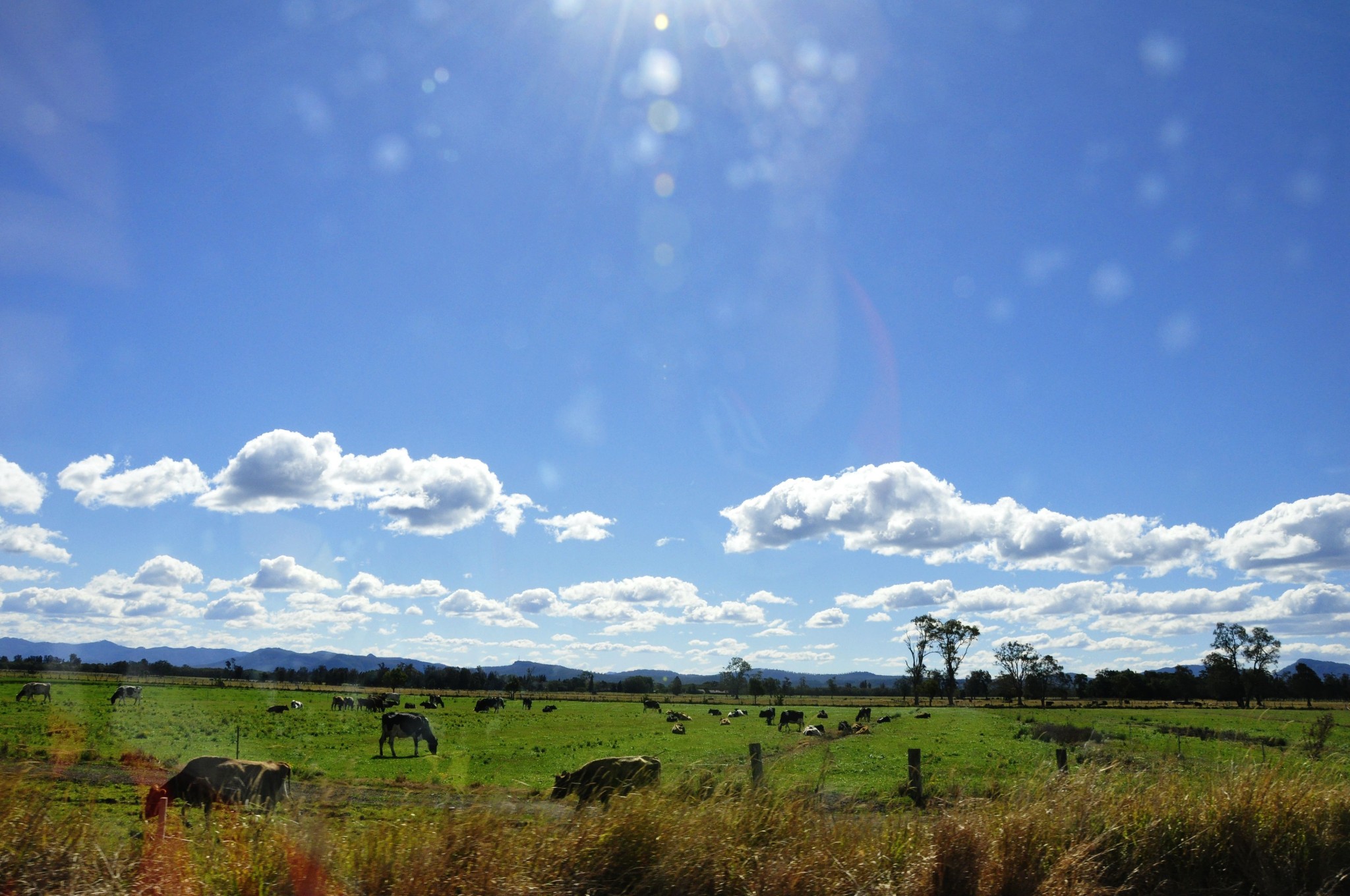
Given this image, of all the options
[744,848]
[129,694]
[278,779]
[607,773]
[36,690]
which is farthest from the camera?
[129,694]

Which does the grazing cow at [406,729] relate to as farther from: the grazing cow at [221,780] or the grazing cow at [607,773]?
the grazing cow at [607,773]

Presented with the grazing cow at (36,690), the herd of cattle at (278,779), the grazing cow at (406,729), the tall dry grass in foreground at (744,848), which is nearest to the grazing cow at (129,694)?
the grazing cow at (36,690)

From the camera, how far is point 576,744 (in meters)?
38.9

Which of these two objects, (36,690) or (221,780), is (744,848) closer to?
(221,780)

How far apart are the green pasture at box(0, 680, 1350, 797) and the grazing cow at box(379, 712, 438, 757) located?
2.20 feet

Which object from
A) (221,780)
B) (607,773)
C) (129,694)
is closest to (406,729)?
(221,780)

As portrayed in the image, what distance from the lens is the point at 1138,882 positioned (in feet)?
26.8

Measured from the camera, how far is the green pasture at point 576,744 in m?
15.1

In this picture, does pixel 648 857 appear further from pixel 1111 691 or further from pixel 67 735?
pixel 1111 691

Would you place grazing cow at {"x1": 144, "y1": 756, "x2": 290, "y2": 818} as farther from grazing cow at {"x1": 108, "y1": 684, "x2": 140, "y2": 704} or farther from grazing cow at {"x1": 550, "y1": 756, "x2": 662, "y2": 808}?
grazing cow at {"x1": 108, "y1": 684, "x2": 140, "y2": 704}

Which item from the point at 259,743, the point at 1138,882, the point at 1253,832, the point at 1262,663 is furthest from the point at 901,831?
the point at 1262,663

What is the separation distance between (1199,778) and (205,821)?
1195 centimetres

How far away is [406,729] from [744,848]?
32386 millimetres

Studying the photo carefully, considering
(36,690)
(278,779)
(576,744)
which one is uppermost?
(278,779)
